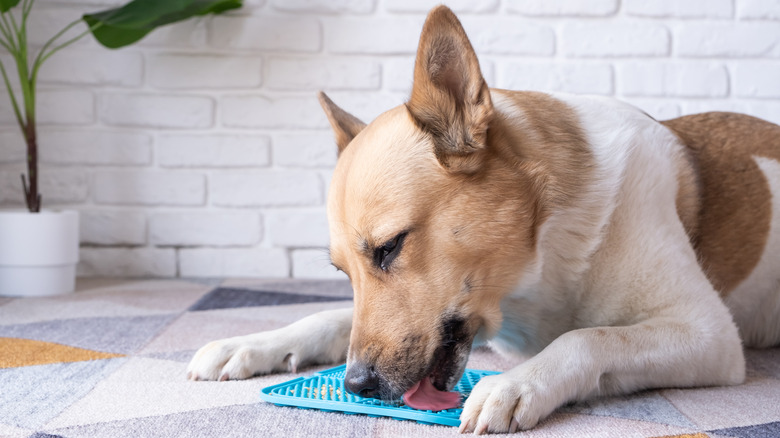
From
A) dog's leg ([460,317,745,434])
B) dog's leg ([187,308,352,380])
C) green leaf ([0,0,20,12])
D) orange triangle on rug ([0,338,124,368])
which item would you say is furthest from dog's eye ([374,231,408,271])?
green leaf ([0,0,20,12])

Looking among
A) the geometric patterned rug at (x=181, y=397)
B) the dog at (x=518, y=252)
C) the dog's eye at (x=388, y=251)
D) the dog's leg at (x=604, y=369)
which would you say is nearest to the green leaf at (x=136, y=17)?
the geometric patterned rug at (x=181, y=397)

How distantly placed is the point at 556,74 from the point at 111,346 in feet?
6.72

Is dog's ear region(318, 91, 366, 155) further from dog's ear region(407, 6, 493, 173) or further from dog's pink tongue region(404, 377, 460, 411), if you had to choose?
dog's pink tongue region(404, 377, 460, 411)

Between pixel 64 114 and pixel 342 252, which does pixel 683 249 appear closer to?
pixel 342 252

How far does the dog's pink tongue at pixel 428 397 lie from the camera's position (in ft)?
4.13

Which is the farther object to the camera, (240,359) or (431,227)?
(240,359)

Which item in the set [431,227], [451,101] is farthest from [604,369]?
[451,101]

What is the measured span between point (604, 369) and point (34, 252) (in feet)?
7.12

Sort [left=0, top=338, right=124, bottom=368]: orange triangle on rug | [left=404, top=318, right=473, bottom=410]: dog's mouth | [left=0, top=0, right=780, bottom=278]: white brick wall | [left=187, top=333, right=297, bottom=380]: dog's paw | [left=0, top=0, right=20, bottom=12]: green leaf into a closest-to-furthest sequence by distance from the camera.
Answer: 1. [left=404, top=318, right=473, bottom=410]: dog's mouth
2. [left=187, top=333, right=297, bottom=380]: dog's paw
3. [left=0, top=338, right=124, bottom=368]: orange triangle on rug
4. [left=0, top=0, right=20, bottom=12]: green leaf
5. [left=0, top=0, right=780, bottom=278]: white brick wall

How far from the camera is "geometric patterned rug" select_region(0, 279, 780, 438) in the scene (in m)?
1.20

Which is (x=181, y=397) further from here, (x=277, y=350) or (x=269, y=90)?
(x=269, y=90)

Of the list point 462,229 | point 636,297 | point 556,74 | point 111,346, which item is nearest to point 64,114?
point 111,346

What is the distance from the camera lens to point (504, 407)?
1.17 metres

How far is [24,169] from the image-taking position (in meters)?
3.10
